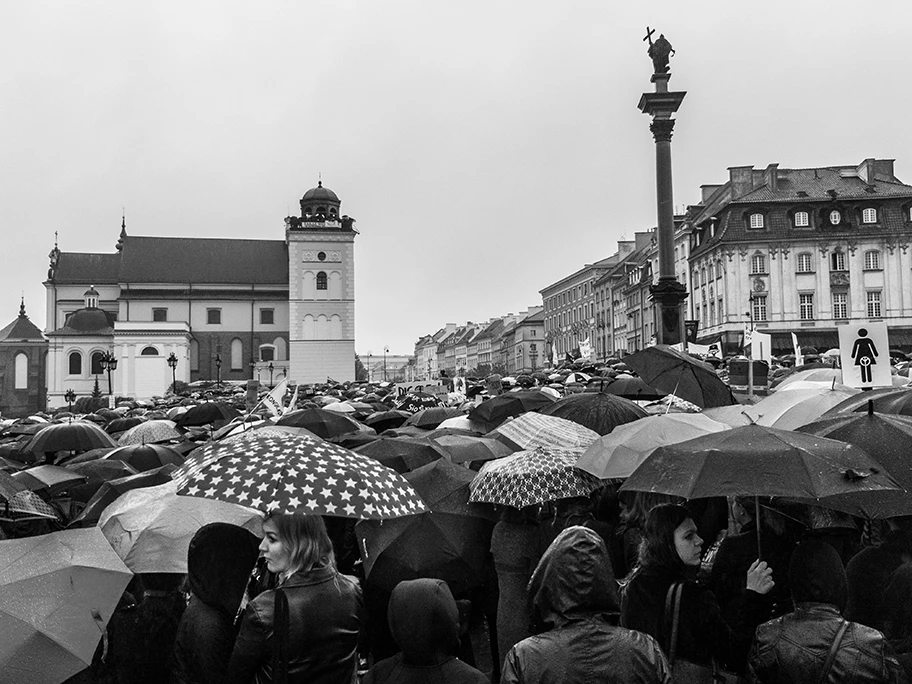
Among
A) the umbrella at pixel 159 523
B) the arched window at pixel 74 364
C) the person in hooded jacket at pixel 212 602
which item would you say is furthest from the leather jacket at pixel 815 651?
the arched window at pixel 74 364

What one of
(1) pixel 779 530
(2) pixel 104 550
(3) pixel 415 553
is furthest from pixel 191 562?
(1) pixel 779 530

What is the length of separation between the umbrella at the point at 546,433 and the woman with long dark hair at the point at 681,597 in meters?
2.93

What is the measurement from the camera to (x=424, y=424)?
13203 millimetres

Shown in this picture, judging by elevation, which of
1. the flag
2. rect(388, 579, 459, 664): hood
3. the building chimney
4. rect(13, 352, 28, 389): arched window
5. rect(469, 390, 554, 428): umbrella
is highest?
the building chimney

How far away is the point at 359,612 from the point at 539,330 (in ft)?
384

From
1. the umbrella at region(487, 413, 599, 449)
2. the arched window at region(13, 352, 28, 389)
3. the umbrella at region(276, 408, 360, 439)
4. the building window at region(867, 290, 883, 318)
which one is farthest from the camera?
the arched window at region(13, 352, 28, 389)

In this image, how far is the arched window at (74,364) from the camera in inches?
3046

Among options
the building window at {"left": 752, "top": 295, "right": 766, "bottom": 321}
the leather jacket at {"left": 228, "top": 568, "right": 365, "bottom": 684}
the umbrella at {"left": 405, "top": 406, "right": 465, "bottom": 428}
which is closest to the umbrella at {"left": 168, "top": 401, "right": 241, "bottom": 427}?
the umbrella at {"left": 405, "top": 406, "right": 465, "bottom": 428}

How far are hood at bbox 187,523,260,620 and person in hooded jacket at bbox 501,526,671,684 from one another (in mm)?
1488

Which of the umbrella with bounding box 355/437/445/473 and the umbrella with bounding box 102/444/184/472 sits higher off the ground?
the umbrella with bounding box 355/437/445/473

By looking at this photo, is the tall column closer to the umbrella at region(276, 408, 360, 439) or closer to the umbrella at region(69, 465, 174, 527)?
the umbrella at region(276, 408, 360, 439)

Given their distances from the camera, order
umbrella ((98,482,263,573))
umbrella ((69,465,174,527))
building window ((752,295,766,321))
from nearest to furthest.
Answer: umbrella ((98,482,263,573))
umbrella ((69,465,174,527))
building window ((752,295,766,321))

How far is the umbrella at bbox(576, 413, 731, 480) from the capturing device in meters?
6.23

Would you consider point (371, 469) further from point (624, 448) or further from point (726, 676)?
point (624, 448)
